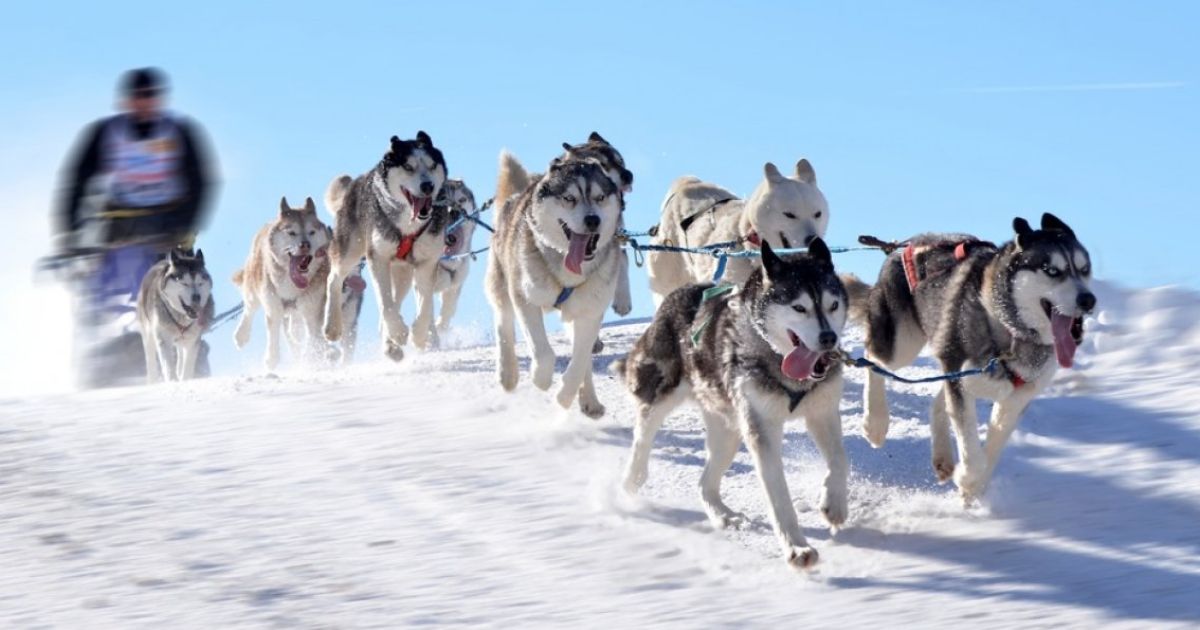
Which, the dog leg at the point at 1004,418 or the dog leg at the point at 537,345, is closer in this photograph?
the dog leg at the point at 1004,418

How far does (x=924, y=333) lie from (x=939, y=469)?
56 cm

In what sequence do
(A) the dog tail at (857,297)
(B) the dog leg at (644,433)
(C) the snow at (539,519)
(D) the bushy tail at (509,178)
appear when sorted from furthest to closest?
(D) the bushy tail at (509,178) → (A) the dog tail at (857,297) → (B) the dog leg at (644,433) → (C) the snow at (539,519)

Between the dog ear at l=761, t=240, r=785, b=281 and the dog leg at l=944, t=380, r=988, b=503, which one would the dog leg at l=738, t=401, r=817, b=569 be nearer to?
the dog ear at l=761, t=240, r=785, b=281

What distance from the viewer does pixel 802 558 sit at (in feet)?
17.6

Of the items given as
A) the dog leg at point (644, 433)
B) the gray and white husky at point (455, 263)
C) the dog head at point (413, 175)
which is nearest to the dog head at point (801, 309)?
the dog leg at point (644, 433)

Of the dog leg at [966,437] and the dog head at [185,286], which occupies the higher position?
the dog head at [185,286]

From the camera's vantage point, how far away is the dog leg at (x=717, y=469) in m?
6.03

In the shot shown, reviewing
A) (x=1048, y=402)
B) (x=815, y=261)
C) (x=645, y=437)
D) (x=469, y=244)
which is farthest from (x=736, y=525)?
(x=469, y=244)

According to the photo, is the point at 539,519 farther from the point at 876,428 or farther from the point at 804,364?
the point at 876,428

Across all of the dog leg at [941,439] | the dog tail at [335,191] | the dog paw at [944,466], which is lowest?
the dog paw at [944,466]

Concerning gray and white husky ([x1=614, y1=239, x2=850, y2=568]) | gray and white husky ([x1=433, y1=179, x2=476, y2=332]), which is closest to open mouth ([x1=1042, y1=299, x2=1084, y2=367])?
gray and white husky ([x1=614, y1=239, x2=850, y2=568])

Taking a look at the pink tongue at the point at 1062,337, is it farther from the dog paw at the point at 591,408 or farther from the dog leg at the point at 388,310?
the dog leg at the point at 388,310

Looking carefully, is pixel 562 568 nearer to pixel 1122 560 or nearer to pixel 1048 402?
pixel 1122 560

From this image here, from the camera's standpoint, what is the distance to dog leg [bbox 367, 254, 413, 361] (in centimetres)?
959
